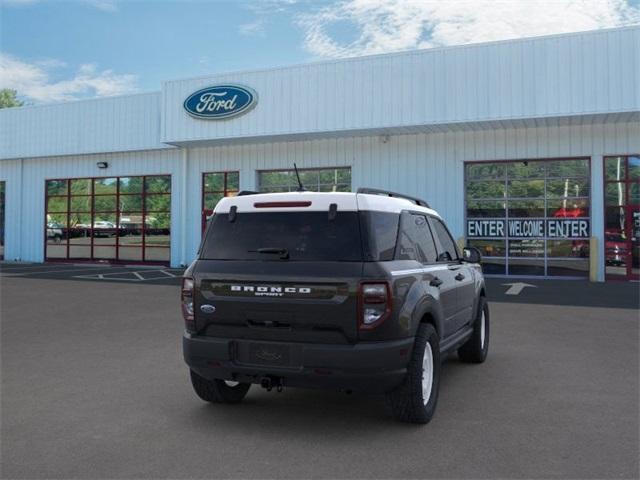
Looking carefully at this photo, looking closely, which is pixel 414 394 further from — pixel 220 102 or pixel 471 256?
pixel 220 102

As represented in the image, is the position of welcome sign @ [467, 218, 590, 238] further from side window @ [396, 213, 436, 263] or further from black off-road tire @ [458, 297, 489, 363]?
side window @ [396, 213, 436, 263]

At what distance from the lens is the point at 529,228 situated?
18266 mm

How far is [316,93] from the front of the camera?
18.8 m

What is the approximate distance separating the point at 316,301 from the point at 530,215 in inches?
609

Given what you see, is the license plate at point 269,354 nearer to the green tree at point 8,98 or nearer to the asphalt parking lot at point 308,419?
the asphalt parking lot at point 308,419

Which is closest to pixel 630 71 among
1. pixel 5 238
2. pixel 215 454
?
pixel 215 454

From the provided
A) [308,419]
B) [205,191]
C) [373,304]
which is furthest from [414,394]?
[205,191]

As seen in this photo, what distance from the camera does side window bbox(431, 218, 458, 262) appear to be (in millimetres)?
5890

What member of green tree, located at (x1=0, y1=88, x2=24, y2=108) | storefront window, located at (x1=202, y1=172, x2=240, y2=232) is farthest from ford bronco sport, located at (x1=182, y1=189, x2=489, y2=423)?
green tree, located at (x1=0, y1=88, x2=24, y2=108)

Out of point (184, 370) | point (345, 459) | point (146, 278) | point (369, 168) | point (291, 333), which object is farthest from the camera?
point (369, 168)

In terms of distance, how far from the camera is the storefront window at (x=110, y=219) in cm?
2331

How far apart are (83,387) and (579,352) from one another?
581 cm

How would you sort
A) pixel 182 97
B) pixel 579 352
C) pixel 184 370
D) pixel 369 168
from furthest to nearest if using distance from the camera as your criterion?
pixel 182 97, pixel 369 168, pixel 579 352, pixel 184 370

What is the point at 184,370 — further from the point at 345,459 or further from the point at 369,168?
the point at 369,168
